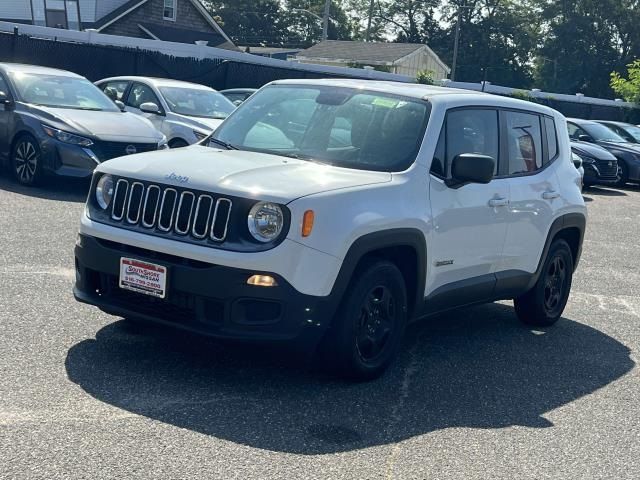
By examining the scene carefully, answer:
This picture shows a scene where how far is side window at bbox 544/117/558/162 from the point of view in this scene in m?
7.98

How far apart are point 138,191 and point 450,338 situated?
276 centimetres

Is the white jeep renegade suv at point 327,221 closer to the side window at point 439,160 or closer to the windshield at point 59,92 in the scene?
the side window at point 439,160

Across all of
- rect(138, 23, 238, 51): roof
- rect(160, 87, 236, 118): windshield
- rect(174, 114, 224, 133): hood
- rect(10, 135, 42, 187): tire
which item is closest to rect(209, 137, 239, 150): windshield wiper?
rect(10, 135, 42, 187): tire

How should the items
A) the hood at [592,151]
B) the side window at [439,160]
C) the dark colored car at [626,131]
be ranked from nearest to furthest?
the side window at [439,160] → the hood at [592,151] → the dark colored car at [626,131]

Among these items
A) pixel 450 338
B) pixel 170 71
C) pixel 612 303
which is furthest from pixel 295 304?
pixel 170 71

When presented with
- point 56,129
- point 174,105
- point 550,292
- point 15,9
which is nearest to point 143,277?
point 550,292

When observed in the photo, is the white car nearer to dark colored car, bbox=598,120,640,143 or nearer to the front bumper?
the front bumper

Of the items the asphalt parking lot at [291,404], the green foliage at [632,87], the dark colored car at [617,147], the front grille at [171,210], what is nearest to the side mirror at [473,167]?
the asphalt parking lot at [291,404]

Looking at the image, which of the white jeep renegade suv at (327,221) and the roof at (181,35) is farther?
the roof at (181,35)

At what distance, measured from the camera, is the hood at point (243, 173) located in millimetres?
5438

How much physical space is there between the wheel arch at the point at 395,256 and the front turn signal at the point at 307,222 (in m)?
0.29

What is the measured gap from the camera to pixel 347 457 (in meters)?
4.80

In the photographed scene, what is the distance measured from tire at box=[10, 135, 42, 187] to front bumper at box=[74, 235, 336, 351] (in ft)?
24.1

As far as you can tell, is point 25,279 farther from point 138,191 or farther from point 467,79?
point 467,79
